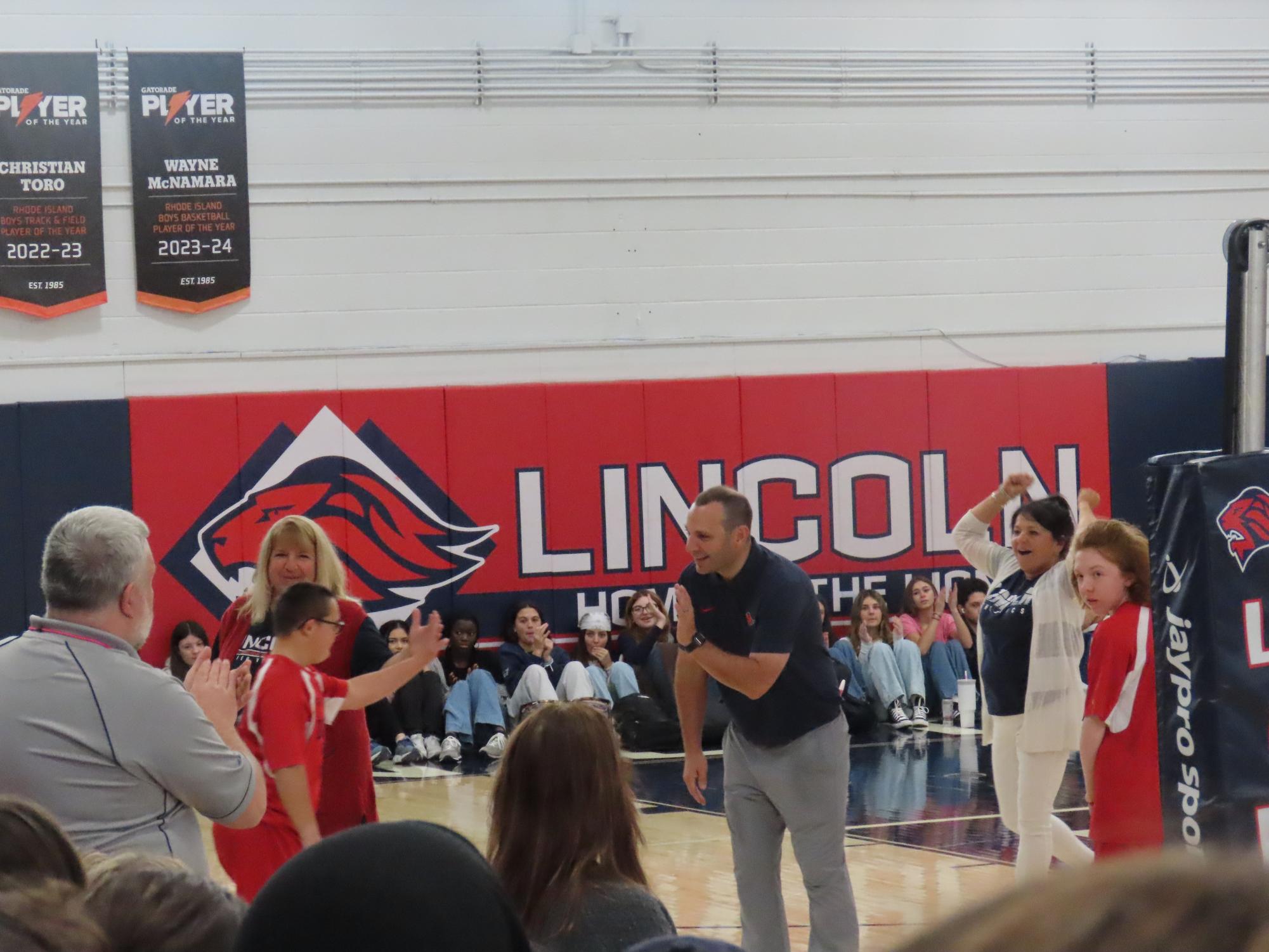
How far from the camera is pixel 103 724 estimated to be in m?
2.85

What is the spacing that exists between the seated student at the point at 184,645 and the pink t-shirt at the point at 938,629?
5.60m

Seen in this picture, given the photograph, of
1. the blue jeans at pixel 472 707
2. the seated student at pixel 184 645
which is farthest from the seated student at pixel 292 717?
the seated student at pixel 184 645

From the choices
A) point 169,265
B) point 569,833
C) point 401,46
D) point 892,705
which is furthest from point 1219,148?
point 569,833

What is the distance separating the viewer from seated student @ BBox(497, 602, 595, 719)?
36.4 ft

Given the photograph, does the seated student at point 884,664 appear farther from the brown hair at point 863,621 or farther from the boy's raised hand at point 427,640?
the boy's raised hand at point 427,640

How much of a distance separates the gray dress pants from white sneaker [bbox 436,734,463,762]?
6087mm

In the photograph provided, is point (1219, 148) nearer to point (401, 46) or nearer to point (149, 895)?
point (401, 46)

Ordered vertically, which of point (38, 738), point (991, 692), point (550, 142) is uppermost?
point (550, 142)

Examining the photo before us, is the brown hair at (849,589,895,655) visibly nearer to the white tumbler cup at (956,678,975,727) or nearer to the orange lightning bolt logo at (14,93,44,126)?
the white tumbler cup at (956,678,975,727)

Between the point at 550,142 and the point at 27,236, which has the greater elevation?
the point at 550,142

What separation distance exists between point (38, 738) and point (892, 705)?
9.24 meters

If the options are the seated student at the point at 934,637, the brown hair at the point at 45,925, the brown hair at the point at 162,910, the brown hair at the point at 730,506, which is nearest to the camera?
the brown hair at the point at 45,925

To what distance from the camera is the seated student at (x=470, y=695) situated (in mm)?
10836

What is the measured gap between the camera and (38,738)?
2.85m
